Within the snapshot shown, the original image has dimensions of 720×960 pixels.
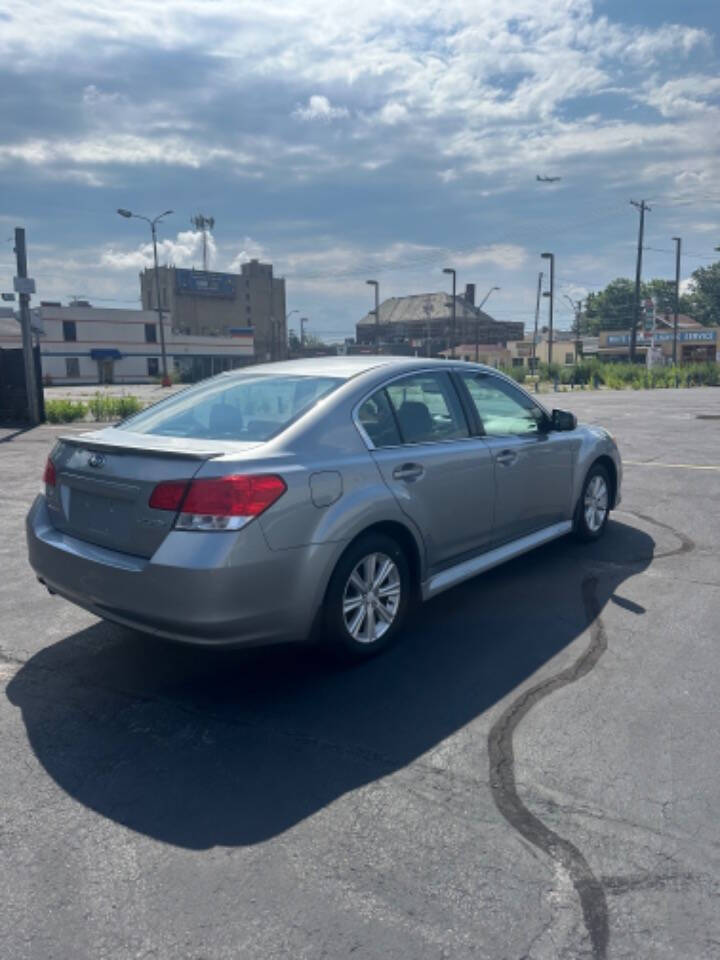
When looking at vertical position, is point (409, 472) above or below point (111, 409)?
above

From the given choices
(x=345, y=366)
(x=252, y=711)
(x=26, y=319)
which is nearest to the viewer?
(x=252, y=711)

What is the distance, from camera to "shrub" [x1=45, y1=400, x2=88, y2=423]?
19000 millimetres

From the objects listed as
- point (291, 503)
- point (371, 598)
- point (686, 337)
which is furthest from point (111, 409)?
point (686, 337)

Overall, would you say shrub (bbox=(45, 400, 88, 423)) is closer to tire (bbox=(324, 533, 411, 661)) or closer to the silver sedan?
the silver sedan

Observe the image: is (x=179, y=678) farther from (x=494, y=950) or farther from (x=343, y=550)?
(x=494, y=950)

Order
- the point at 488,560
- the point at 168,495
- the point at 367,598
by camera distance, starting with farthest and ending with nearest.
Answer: the point at 488,560 → the point at 367,598 → the point at 168,495

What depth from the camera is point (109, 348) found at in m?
69.8

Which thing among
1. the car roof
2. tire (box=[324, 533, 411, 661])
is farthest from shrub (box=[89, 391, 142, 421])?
tire (box=[324, 533, 411, 661])

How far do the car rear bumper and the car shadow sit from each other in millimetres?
401

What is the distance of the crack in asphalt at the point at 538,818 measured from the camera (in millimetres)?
2375

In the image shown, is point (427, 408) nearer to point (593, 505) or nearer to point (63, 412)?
point (593, 505)

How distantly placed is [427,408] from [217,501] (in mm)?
1759

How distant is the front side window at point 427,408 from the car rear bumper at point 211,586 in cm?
110

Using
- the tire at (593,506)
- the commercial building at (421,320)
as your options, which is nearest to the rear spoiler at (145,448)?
the tire at (593,506)
